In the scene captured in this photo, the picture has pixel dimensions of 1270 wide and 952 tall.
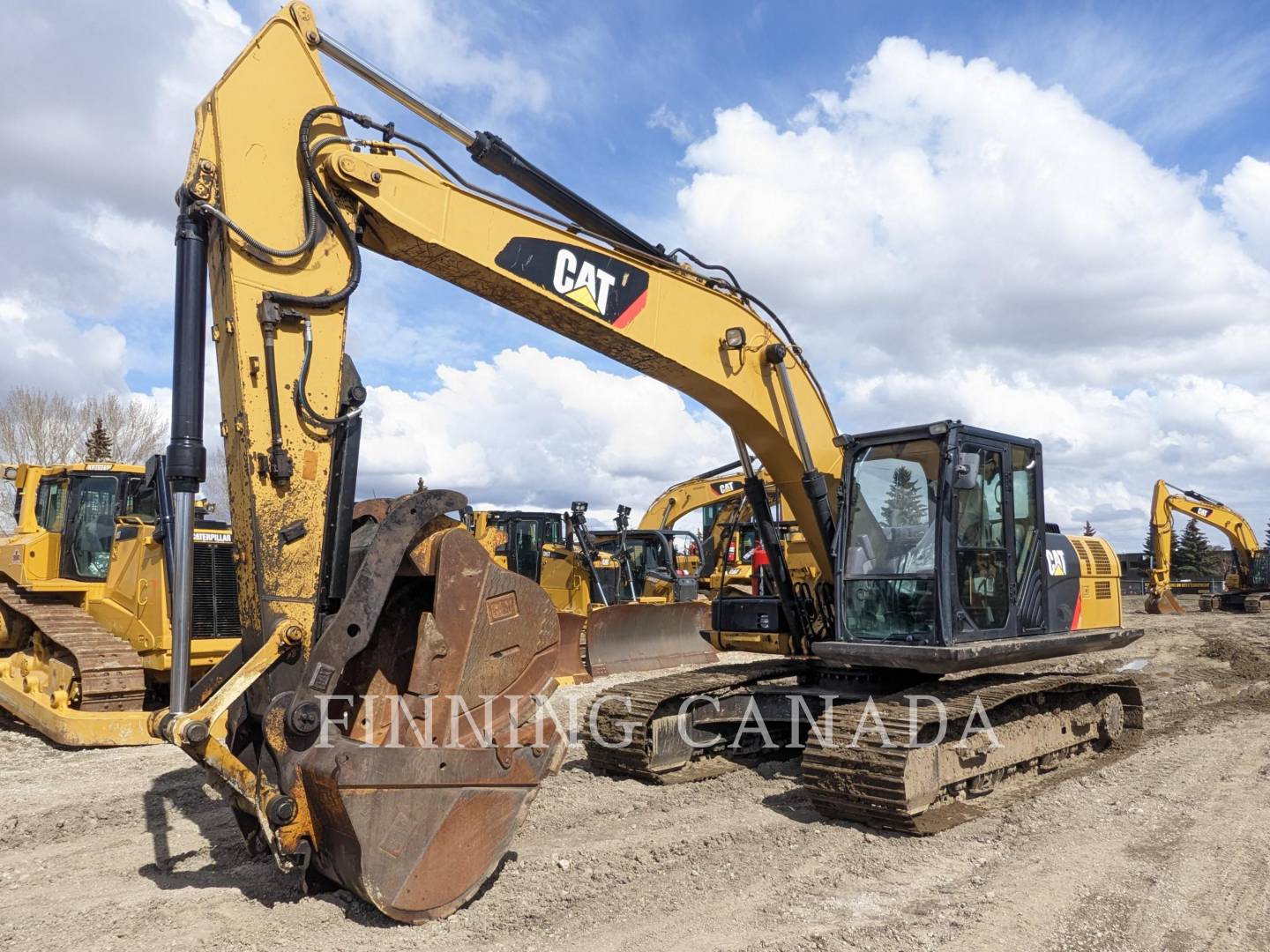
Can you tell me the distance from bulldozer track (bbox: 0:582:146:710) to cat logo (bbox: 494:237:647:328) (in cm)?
595

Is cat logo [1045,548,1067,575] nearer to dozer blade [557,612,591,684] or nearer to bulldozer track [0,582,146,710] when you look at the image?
dozer blade [557,612,591,684]


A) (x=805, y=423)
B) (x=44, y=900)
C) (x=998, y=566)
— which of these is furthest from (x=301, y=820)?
(x=998, y=566)

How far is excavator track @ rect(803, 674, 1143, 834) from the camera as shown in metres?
5.50

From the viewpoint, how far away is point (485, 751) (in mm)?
4086

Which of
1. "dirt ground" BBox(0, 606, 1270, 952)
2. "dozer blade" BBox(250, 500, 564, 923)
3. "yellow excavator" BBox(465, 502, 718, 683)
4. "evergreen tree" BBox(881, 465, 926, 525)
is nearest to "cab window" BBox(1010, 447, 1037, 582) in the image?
"evergreen tree" BBox(881, 465, 926, 525)

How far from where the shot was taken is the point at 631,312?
5.62 metres

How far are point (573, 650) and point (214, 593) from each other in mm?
4493

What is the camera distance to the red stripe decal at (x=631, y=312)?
5547 millimetres

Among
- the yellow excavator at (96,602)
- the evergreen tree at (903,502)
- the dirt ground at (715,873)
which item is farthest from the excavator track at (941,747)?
the yellow excavator at (96,602)

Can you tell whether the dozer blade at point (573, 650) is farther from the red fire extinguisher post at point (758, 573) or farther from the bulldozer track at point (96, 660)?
the bulldozer track at point (96, 660)

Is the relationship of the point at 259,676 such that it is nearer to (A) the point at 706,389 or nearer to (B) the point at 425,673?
(B) the point at 425,673

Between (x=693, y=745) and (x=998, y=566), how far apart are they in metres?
2.52

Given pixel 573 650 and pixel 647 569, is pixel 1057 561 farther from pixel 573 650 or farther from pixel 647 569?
pixel 647 569
